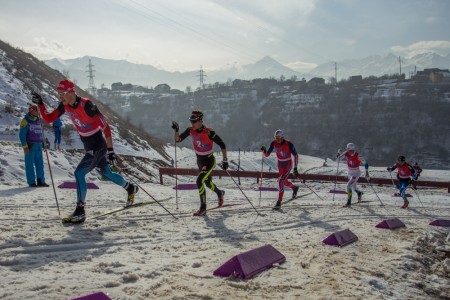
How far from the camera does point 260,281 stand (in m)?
4.21

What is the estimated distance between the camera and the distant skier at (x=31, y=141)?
10703 millimetres

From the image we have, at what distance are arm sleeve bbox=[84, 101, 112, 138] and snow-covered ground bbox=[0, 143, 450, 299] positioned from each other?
1.66 meters

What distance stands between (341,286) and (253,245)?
1866 millimetres

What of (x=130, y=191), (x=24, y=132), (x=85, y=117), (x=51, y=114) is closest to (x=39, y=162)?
(x=24, y=132)

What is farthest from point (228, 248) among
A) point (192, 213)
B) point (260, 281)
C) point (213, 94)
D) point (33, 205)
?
point (213, 94)

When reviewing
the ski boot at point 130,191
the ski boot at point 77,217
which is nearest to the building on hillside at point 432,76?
the ski boot at point 130,191

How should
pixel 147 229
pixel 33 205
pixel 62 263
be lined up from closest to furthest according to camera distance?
pixel 62 263 < pixel 147 229 < pixel 33 205

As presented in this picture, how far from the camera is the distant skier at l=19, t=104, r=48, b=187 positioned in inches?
421

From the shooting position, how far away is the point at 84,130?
681 cm

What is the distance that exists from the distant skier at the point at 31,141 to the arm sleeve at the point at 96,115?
4.85 metres

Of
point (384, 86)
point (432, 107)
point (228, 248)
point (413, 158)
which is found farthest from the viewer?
point (384, 86)

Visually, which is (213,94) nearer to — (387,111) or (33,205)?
(387,111)

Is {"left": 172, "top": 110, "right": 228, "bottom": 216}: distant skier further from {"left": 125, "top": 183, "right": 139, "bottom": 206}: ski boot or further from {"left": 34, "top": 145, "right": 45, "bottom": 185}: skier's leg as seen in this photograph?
{"left": 34, "top": 145, "right": 45, "bottom": 185}: skier's leg

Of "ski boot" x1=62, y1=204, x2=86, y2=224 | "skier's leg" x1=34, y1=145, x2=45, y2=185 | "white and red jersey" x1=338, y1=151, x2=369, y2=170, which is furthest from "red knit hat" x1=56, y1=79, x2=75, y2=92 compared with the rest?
"white and red jersey" x1=338, y1=151, x2=369, y2=170
